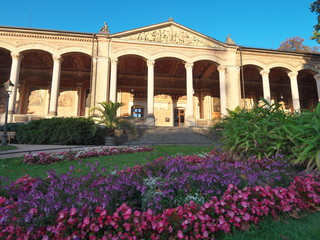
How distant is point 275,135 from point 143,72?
21.0 m

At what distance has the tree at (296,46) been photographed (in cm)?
2995

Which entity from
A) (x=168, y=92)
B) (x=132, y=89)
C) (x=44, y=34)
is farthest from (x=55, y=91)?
(x=168, y=92)

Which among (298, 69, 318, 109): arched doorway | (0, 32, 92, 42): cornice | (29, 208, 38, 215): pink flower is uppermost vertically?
(0, 32, 92, 42): cornice

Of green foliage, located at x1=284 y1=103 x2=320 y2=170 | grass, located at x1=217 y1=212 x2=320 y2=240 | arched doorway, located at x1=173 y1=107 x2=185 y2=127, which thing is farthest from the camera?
arched doorway, located at x1=173 y1=107 x2=185 y2=127

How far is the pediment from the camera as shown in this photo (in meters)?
18.5

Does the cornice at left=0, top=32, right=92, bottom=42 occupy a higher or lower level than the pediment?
lower

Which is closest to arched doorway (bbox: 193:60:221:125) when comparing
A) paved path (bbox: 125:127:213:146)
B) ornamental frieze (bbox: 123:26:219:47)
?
ornamental frieze (bbox: 123:26:219:47)

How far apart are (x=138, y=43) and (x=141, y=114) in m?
8.33

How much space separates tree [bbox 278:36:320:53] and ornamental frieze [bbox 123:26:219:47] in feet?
61.5

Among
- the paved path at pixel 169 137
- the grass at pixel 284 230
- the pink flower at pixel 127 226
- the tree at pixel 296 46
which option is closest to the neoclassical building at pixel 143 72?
the paved path at pixel 169 137

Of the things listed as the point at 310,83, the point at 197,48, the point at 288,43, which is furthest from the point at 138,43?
the point at 288,43

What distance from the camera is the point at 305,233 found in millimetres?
1770

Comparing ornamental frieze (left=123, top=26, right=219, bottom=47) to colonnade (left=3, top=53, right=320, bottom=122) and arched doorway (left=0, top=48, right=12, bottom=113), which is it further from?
arched doorway (left=0, top=48, right=12, bottom=113)

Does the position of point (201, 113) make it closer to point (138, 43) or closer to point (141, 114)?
point (141, 114)
